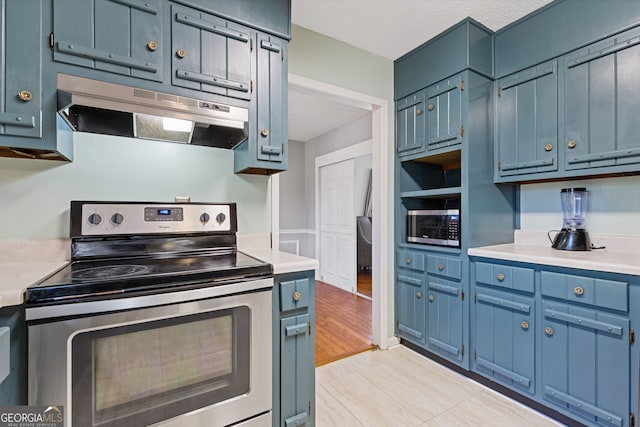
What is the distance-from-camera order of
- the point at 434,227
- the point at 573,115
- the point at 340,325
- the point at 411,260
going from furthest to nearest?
the point at 340,325 → the point at 411,260 → the point at 434,227 → the point at 573,115

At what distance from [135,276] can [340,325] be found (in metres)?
2.45

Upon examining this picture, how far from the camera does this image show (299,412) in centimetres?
140

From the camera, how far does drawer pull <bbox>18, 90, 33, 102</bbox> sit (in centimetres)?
110

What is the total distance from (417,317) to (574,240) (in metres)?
1.20

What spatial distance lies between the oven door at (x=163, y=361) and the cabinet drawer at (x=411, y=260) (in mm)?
1528

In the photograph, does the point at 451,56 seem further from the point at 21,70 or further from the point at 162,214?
the point at 21,70

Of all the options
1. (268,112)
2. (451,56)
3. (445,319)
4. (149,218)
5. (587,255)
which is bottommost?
(445,319)

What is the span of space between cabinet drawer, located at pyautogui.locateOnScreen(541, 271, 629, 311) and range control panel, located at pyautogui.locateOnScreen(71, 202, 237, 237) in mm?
1846

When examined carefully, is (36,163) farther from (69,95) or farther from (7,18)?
(7,18)

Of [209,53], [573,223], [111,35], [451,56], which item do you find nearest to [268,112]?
[209,53]

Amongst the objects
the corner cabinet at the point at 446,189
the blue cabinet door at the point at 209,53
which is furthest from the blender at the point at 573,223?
the blue cabinet door at the point at 209,53

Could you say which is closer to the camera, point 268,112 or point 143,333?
point 143,333

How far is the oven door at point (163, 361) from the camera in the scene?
0.90 meters

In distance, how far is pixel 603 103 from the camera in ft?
A: 5.67
